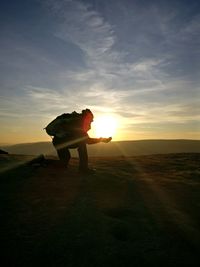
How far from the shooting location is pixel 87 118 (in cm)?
923

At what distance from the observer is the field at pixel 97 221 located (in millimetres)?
3754

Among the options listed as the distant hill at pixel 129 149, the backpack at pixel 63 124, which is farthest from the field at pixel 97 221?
the distant hill at pixel 129 149

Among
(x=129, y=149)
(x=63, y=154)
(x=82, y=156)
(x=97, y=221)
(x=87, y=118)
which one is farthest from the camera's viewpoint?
(x=129, y=149)

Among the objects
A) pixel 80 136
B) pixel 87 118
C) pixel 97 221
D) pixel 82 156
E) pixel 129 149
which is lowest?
pixel 97 221

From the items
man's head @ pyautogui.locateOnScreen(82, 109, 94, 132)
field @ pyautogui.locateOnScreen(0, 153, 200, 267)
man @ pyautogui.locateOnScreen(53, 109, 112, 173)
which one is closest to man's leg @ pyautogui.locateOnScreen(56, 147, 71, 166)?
man @ pyautogui.locateOnScreen(53, 109, 112, 173)

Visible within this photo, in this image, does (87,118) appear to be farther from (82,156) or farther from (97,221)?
(97,221)

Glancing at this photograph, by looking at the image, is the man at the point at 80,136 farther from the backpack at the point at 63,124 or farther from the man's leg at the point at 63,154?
the man's leg at the point at 63,154

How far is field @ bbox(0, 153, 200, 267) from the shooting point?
12.3 feet

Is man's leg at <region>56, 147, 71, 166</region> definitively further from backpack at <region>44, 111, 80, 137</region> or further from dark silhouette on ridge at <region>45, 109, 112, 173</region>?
backpack at <region>44, 111, 80, 137</region>

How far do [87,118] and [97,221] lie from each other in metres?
4.77

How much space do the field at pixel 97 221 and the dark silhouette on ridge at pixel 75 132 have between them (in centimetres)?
106

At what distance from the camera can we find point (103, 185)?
7363 millimetres

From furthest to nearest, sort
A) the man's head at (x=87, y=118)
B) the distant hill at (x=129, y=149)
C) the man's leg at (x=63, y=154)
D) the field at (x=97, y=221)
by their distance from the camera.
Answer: the distant hill at (x=129, y=149), the man's leg at (x=63, y=154), the man's head at (x=87, y=118), the field at (x=97, y=221)

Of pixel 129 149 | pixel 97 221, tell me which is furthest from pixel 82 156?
pixel 129 149
